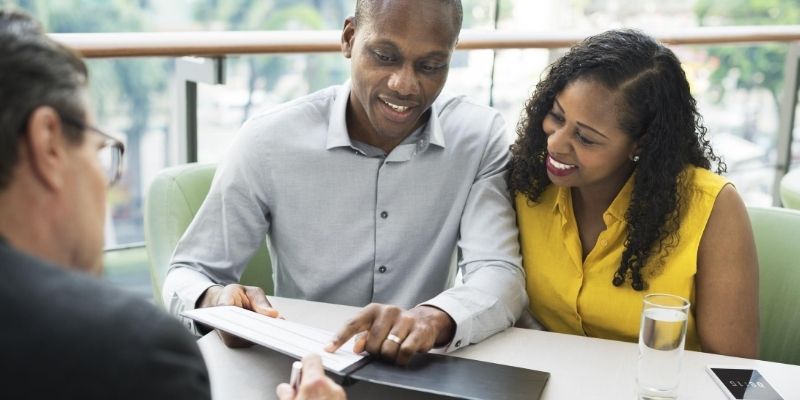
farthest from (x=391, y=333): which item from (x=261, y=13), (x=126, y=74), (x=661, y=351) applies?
(x=261, y=13)

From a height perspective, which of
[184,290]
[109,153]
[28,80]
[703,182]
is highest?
[28,80]

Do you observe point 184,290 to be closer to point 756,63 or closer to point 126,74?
point 126,74

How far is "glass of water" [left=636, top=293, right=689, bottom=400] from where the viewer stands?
131cm

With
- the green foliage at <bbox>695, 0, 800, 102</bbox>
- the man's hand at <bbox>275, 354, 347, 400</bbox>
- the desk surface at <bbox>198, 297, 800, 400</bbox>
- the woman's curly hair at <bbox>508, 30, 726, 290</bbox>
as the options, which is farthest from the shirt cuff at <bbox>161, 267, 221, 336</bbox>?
the green foliage at <bbox>695, 0, 800, 102</bbox>

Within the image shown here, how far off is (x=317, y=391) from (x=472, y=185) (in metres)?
0.87

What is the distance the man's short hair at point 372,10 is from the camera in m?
1.84

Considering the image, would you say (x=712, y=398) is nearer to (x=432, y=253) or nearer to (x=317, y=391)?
(x=317, y=391)

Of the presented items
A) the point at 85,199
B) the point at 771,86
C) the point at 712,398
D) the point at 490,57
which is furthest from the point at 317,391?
the point at 771,86

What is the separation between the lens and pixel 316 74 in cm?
386

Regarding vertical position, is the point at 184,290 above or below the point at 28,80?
below

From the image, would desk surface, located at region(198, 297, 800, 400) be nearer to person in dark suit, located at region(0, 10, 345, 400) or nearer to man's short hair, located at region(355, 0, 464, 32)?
person in dark suit, located at region(0, 10, 345, 400)

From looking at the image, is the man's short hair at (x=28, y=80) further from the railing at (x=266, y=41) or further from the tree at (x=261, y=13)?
the tree at (x=261, y=13)

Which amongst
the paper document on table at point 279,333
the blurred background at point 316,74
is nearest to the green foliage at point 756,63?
the blurred background at point 316,74

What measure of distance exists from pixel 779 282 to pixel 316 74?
2.39 metres
